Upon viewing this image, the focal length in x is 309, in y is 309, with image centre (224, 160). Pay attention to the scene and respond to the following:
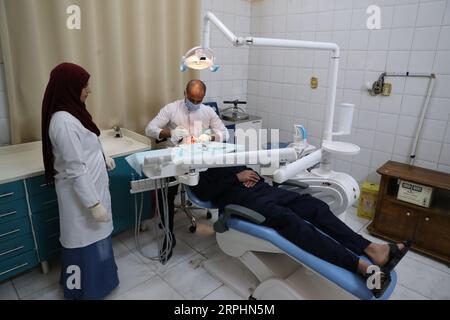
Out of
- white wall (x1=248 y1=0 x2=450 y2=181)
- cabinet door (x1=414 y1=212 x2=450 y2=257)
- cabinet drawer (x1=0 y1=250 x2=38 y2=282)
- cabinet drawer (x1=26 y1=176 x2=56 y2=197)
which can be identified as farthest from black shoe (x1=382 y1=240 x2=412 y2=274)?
cabinet drawer (x1=0 y1=250 x2=38 y2=282)

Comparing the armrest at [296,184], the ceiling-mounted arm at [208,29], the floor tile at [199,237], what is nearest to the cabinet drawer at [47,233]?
the floor tile at [199,237]

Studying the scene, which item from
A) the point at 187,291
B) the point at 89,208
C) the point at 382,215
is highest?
the point at 89,208

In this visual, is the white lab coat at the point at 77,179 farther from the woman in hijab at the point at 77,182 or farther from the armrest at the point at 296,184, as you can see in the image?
the armrest at the point at 296,184

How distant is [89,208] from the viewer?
1.55 meters

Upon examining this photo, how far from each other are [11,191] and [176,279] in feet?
3.61

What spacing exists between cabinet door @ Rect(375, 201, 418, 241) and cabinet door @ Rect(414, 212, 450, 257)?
0.05 metres

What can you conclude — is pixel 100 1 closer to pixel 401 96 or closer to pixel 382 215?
pixel 401 96

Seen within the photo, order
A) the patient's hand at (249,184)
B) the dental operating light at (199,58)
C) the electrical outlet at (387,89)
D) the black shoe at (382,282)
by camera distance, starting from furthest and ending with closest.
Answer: the electrical outlet at (387,89)
the patient's hand at (249,184)
the dental operating light at (199,58)
the black shoe at (382,282)

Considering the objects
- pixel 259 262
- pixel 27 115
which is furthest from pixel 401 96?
pixel 27 115

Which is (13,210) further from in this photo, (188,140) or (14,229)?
(188,140)

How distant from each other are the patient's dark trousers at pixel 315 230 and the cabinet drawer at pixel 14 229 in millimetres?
1368

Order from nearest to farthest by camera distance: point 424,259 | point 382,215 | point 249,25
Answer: point 424,259
point 382,215
point 249,25

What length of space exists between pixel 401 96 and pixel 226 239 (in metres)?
1.94

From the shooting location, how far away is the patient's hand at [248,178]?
2023 mm
